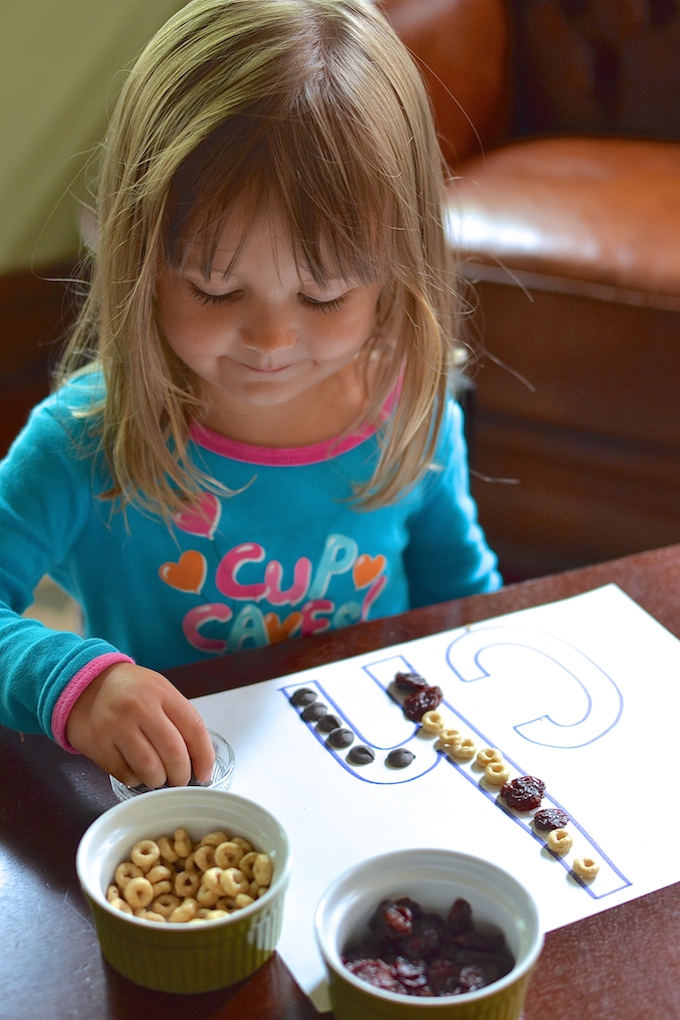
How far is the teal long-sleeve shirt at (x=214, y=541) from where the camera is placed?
854mm

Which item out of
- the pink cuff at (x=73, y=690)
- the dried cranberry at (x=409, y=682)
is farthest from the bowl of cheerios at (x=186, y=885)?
the dried cranberry at (x=409, y=682)

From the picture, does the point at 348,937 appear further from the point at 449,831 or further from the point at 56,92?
the point at 56,92

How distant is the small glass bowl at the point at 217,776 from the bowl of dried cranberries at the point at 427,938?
0.15 metres

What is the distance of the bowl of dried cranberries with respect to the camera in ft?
1.57

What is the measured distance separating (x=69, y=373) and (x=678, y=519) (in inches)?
36.4

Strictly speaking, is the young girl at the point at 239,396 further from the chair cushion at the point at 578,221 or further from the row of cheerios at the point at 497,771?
the chair cushion at the point at 578,221

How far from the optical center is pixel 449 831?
Answer: 2.15 feet

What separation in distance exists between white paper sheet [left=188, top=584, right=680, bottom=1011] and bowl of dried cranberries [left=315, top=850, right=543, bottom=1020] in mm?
52

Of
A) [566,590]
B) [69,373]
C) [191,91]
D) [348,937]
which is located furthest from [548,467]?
[348,937]

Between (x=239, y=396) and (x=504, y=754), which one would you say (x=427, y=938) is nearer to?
(x=504, y=754)

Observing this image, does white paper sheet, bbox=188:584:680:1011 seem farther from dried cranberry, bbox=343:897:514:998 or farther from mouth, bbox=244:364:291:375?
mouth, bbox=244:364:291:375

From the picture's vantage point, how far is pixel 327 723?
0.74 m

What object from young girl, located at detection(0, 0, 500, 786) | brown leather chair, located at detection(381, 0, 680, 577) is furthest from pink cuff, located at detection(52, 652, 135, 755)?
brown leather chair, located at detection(381, 0, 680, 577)

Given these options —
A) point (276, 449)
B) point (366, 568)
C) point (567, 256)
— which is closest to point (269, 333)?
point (276, 449)
